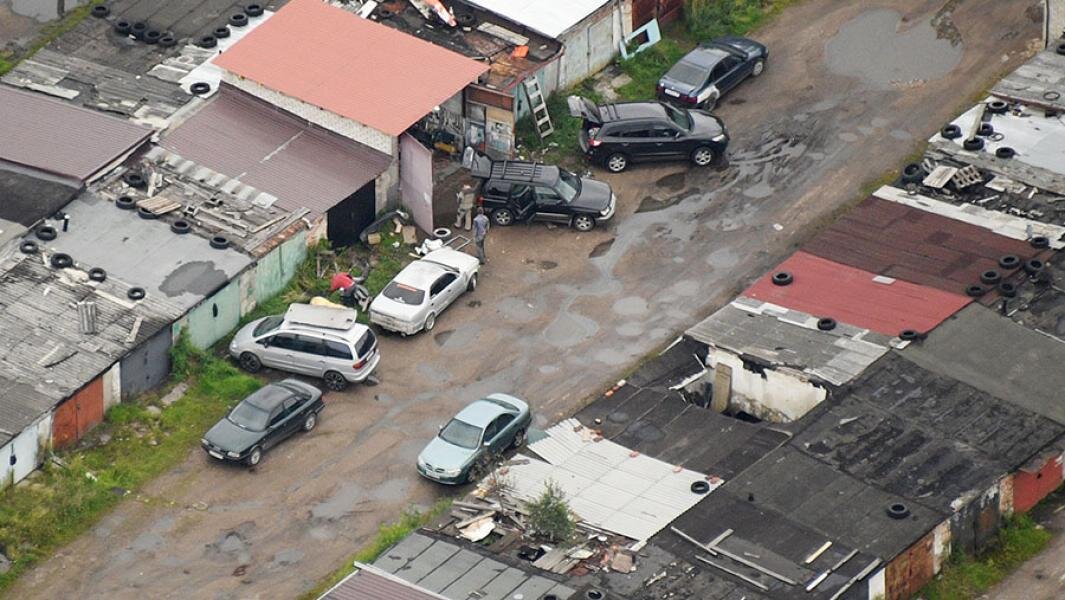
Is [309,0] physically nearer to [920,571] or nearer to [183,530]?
[183,530]

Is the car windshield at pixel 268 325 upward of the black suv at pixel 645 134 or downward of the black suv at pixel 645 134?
downward

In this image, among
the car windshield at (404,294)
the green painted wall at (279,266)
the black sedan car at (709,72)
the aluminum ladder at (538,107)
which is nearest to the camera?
the car windshield at (404,294)

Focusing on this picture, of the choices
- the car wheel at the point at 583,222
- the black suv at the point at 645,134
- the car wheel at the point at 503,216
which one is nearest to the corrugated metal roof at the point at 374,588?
the car wheel at the point at 503,216

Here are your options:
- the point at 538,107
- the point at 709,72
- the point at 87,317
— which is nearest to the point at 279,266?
the point at 87,317

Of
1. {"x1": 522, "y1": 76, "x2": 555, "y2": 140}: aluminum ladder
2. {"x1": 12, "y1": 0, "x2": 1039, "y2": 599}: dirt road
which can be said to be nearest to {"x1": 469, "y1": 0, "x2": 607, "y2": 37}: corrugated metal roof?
{"x1": 522, "y1": 76, "x2": 555, "y2": 140}: aluminum ladder

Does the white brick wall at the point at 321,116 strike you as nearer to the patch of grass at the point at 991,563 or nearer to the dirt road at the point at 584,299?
the dirt road at the point at 584,299

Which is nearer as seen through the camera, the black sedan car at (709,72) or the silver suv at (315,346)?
the silver suv at (315,346)

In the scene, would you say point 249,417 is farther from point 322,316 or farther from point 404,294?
point 404,294
